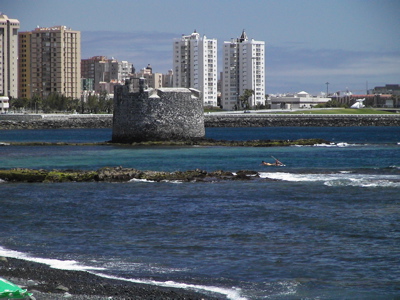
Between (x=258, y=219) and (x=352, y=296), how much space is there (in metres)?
7.38

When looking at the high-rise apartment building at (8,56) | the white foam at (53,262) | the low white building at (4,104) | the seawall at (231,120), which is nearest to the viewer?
the white foam at (53,262)

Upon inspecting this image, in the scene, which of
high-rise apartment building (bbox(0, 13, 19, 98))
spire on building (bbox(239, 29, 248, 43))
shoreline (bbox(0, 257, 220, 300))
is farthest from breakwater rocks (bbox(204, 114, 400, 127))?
shoreline (bbox(0, 257, 220, 300))

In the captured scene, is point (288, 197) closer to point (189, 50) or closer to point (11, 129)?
point (11, 129)

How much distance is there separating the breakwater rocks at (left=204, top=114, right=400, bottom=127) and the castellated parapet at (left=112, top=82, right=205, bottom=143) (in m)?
63.6

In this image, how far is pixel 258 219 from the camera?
1916 centimetres

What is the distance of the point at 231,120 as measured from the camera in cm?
11988

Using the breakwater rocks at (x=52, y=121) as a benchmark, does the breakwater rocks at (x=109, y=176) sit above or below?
below

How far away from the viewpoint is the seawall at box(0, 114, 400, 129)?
112 metres

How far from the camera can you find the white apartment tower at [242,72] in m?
182

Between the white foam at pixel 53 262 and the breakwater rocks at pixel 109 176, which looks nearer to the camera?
the white foam at pixel 53 262

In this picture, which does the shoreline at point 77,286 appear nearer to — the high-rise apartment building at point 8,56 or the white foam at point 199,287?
the white foam at point 199,287

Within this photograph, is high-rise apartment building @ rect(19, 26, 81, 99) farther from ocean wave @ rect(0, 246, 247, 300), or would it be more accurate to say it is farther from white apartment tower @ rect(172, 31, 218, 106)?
ocean wave @ rect(0, 246, 247, 300)

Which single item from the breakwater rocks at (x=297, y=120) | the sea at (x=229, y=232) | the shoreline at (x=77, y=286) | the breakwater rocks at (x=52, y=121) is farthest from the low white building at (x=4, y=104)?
the shoreline at (x=77, y=286)

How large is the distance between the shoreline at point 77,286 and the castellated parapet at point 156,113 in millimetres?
38371
